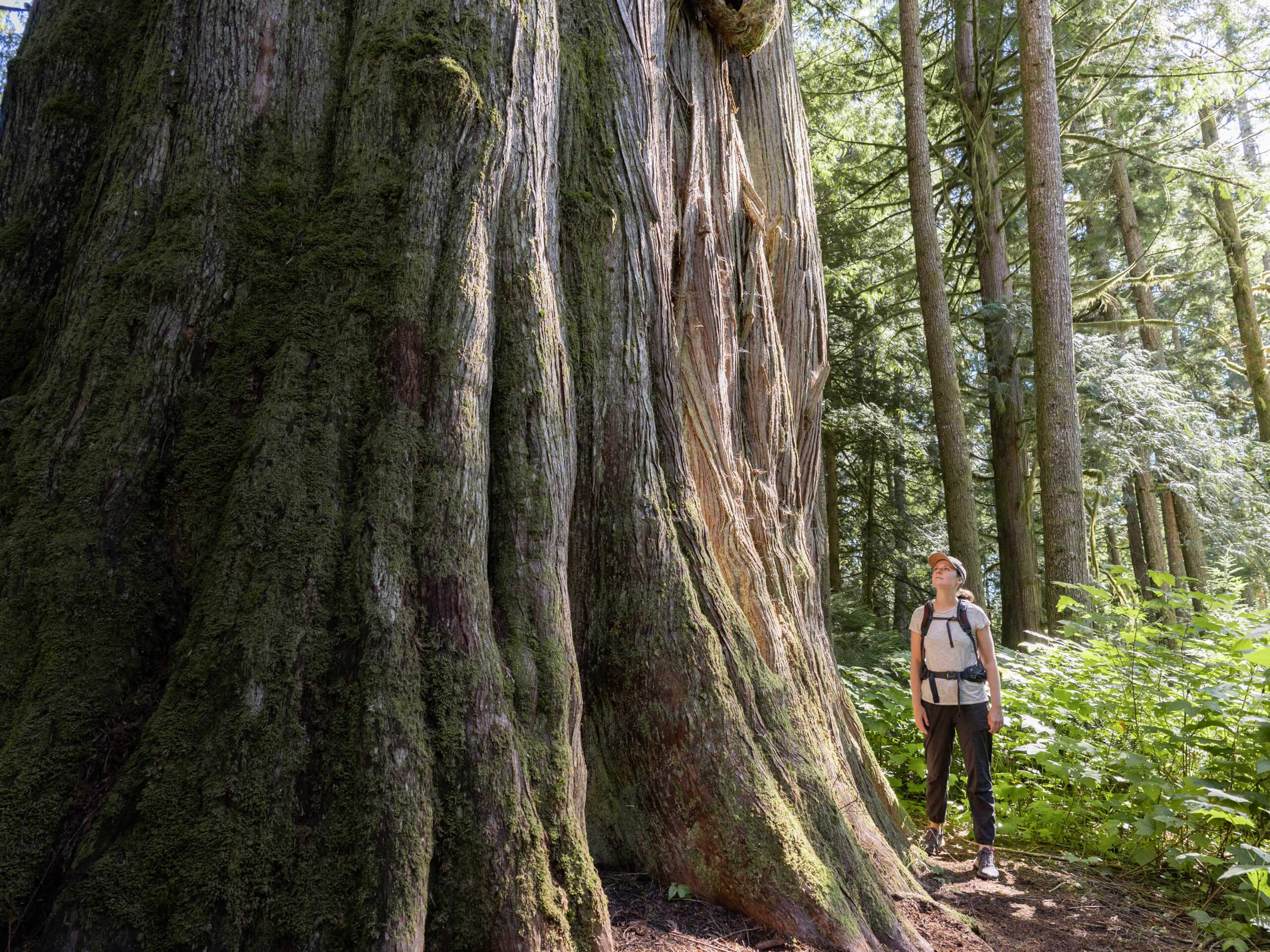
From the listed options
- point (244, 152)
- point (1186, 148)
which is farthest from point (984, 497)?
point (244, 152)

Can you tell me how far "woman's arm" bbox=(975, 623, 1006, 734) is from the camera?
4730mm

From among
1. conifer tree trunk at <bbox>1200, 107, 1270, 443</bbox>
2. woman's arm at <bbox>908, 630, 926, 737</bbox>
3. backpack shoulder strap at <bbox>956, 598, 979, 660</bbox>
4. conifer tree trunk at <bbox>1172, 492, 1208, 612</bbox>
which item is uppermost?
conifer tree trunk at <bbox>1200, 107, 1270, 443</bbox>

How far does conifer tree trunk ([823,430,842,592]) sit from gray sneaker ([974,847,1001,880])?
8.29 meters

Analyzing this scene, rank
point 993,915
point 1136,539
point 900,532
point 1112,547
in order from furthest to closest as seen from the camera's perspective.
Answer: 1. point 1112,547
2. point 1136,539
3. point 900,532
4. point 993,915

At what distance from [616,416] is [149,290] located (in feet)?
5.36

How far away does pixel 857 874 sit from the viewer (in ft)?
9.78

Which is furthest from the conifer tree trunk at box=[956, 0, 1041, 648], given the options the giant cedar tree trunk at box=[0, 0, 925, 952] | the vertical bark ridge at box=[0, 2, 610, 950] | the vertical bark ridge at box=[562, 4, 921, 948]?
the vertical bark ridge at box=[0, 2, 610, 950]

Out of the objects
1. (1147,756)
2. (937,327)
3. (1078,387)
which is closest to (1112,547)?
(1078,387)

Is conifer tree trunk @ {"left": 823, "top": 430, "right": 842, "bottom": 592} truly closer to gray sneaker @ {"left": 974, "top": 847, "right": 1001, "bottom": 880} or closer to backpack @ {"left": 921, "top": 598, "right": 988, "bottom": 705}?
backpack @ {"left": 921, "top": 598, "right": 988, "bottom": 705}

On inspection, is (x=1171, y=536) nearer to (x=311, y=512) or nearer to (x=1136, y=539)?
(x=1136, y=539)

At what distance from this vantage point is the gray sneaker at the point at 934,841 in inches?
194

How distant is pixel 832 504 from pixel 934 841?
937cm

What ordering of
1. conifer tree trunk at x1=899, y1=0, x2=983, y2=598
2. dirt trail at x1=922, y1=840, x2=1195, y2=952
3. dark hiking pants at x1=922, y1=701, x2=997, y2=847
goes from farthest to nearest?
1. conifer tree trunk at x1=899, y1=0, x2=983, y2=598
2. dark hiking pants at x1=922, y1=701, x2=997, y2=847
3. dirt trail at x1=922, y1=840, x2=1195, y2=952

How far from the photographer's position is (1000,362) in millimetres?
11555
